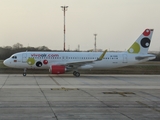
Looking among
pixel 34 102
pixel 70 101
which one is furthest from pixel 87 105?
pixel 34 102

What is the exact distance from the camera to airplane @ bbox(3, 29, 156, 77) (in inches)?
1355

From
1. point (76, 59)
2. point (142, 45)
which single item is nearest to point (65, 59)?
point (76, 59)

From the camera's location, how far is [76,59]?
35938 millimetres

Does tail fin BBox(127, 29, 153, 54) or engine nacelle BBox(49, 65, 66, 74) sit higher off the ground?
tail fin BBox(127, 29, 153, 54)

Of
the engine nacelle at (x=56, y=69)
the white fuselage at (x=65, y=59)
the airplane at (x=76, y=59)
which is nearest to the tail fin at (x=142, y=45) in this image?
the airplane at (x=76, y=59)

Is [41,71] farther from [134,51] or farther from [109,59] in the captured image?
[134,51]

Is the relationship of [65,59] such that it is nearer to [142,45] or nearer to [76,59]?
[76,59]

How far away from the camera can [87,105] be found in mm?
14891

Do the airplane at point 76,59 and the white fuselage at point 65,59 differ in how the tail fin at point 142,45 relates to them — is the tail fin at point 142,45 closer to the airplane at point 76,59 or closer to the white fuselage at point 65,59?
the airplane at point 76,59

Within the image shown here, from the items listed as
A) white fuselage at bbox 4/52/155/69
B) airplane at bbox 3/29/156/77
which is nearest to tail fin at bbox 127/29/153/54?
airplane at bbox 3/29/156/77

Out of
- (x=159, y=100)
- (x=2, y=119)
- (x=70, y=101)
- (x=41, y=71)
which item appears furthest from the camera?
(x=41, y=71)

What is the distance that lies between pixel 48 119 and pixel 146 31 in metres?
28.5

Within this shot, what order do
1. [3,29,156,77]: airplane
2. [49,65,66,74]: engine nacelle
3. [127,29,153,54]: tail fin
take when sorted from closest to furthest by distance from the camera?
[49,65,66,74]: engine nacelle, [3,29,156,77]: airplane, [127,29,153,54]: tail fin

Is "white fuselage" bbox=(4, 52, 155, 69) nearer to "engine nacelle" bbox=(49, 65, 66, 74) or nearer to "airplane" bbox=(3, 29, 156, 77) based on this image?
"airplane" bbox=(3, 29, 156, 77)
